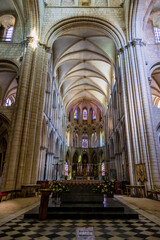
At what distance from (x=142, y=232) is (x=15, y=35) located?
661 inches

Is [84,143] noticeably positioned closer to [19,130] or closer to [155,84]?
[155,84]

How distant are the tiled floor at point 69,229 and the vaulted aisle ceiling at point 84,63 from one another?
16.2m

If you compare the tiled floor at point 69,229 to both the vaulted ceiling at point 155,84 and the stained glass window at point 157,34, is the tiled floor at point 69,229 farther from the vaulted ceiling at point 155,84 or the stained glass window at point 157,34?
the vaulted ceiling at point 155,84

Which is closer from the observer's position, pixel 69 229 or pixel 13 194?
pixel 69 229

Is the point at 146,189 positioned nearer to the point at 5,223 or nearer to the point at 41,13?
the point at 5,223

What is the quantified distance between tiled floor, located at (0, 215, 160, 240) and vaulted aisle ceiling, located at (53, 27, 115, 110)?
16.2m

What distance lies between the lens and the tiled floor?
11.0ft

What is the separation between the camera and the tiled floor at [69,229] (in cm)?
334

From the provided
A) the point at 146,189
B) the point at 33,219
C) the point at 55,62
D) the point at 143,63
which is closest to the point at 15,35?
the point at 55,62

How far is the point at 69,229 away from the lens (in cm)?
380

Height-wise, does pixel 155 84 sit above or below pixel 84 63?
below

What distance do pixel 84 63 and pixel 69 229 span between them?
21608mm

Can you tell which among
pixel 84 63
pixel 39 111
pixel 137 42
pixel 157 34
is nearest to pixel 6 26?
pixel 39 111

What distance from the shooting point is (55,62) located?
18.9 meters
